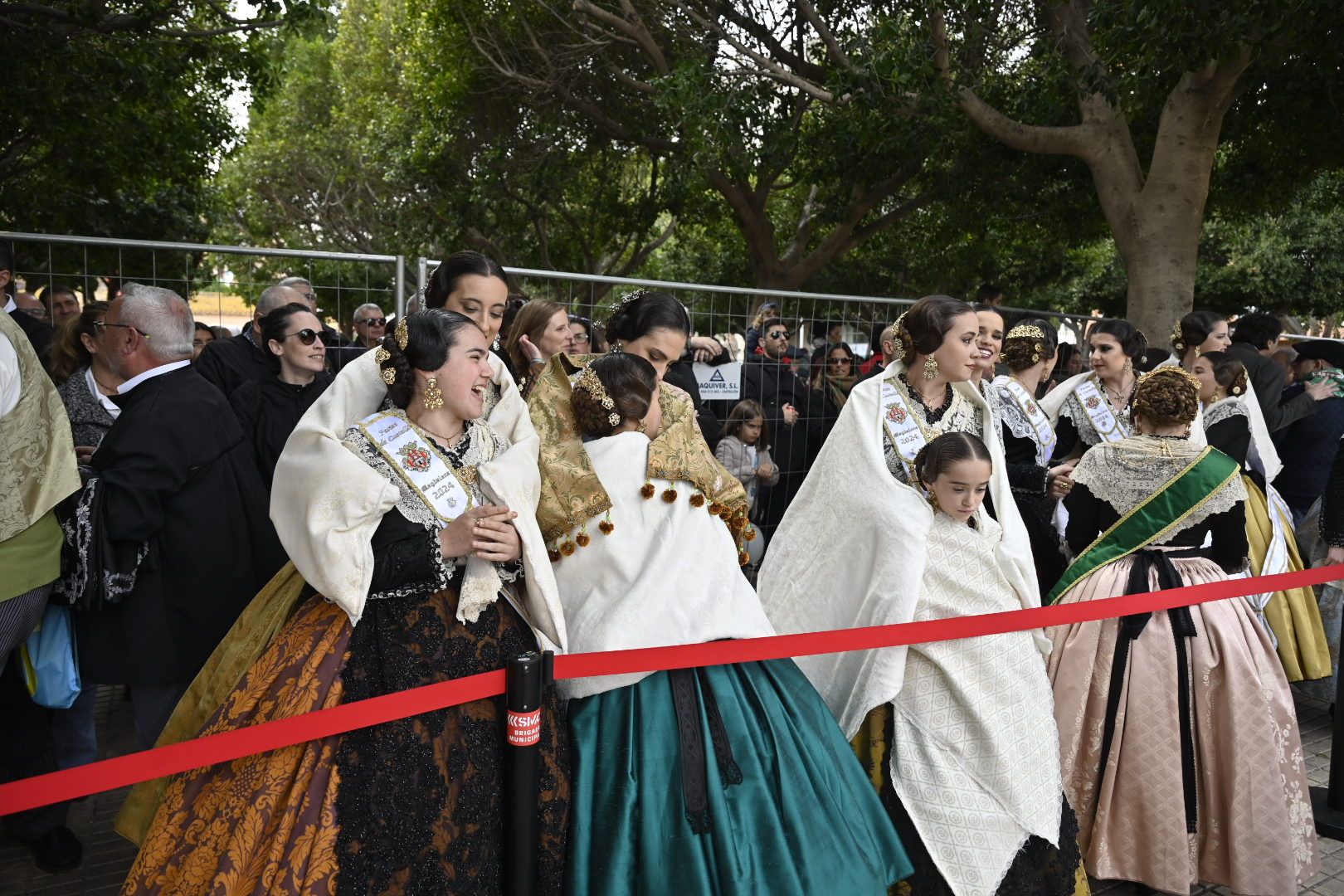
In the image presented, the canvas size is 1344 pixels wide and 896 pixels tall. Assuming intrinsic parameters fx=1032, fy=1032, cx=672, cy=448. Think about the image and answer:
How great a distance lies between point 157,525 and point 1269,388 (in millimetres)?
5722

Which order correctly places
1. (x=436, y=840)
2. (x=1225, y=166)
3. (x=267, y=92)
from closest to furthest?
(x=436, y=840) → (x=1225, y=166) → (x=267, y=92)

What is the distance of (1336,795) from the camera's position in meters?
3.99

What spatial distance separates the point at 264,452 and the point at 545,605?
1.63 m

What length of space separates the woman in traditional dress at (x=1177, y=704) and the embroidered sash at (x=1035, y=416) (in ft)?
3.57

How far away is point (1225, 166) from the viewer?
1120 cm

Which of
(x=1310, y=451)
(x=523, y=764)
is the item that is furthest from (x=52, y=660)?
(x=1310, y=451)

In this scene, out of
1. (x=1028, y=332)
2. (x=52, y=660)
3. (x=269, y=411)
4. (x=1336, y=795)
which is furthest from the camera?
(x=1028, y=332)

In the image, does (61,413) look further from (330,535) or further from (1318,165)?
(1318,165)

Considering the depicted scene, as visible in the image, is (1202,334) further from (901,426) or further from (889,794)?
(889,794)

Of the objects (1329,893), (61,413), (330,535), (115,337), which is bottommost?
(1329,893)

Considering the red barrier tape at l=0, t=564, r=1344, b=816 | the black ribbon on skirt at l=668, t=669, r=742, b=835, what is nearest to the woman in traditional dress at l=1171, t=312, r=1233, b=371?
the red barrier tape at l=0, t=564, r=1344, b=816

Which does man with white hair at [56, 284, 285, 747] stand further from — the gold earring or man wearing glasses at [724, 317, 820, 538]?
man wearing glasses at [724, 317, 820, 538]

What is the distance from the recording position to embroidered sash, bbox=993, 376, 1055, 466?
4820mm

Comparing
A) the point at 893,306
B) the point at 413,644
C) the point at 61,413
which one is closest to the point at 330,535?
the point at 413,644
